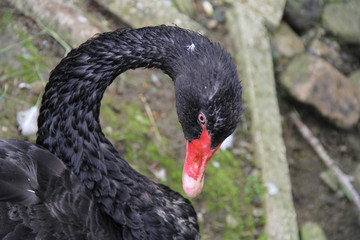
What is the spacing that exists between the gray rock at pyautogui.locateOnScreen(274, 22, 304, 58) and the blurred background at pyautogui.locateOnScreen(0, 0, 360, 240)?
0.03 feet

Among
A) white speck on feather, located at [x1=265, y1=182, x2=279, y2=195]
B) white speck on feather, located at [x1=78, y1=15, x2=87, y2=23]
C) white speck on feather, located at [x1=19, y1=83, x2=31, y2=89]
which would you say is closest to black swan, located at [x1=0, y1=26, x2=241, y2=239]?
white speck on feather, located at [x1=19, y1=83, x2=31, y2=89]

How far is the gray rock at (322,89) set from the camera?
12.6 feet

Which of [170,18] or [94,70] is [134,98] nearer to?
[170,18]

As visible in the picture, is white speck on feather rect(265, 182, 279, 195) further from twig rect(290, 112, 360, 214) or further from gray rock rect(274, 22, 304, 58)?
gray rock rect(274, 22, 304, 58)

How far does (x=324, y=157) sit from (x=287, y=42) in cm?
112

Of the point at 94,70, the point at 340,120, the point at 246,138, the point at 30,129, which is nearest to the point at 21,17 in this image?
the point at 30,129

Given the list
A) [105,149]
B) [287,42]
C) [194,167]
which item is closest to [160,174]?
[105,149]

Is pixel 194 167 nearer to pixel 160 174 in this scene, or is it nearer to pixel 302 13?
pixel 160 174

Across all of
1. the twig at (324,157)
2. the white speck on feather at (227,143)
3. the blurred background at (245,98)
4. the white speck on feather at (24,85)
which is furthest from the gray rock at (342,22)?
the white speck on feather at (24,85)

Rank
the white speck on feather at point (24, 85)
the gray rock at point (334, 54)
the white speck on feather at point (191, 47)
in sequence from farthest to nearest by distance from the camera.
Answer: the gray rock at point (334, 54)
the white speck on feather at point (24, 85)
the white speck on feather at point (191, 47)

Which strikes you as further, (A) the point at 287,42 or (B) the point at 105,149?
(A) the point at 287,42

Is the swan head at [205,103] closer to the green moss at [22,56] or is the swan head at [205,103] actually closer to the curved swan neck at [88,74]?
the curved swan neck at [88,74]

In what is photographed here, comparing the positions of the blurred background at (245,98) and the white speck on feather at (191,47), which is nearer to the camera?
the white speck on feather at (191,47)

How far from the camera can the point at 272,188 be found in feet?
9.81
